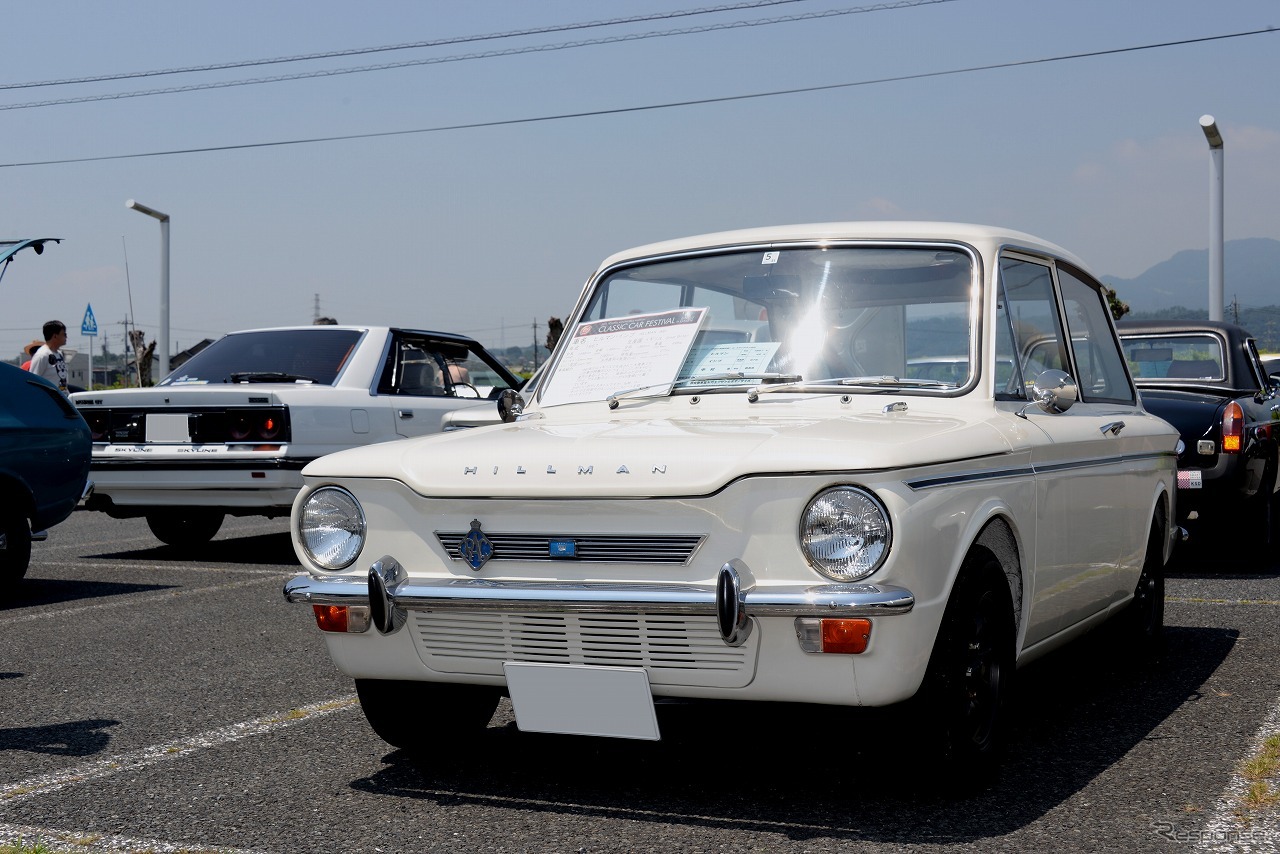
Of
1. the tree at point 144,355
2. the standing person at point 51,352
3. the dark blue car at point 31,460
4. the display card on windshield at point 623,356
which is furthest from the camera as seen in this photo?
the tree at point 144,355

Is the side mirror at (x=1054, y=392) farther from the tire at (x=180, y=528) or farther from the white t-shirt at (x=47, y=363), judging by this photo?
the white t-shirt at (x=47, y=363)

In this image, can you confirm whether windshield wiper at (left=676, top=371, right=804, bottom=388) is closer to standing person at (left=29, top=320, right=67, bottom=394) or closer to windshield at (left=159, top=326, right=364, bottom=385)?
windshield at (left=159, top=326, right=364, bottom=385)

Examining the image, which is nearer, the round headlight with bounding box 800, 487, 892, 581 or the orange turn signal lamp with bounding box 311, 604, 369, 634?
the round headlight with bounding box 800, 487, 892, 581


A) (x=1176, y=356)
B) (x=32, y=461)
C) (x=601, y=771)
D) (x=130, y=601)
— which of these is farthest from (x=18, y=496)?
(x=1176, y=356)

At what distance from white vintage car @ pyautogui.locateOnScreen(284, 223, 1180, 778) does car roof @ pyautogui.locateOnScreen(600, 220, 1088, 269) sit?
0.04 feet

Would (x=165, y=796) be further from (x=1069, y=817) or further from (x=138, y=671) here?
Answer: (x=1069, y=817)

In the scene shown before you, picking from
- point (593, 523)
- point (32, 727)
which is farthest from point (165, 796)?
point (593, 523)

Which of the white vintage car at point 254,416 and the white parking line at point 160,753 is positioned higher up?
the white vintage car at point 254,416

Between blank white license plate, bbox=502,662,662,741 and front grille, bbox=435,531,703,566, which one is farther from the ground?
front grille, bbox=435,531,703,566

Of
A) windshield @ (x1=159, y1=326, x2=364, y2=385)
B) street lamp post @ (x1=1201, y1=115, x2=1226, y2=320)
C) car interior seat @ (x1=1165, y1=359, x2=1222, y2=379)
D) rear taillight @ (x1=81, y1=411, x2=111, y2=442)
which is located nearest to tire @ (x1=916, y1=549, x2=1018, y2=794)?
car interior seat @ (x1=1165, y1=359, x2=1222, y2=379)

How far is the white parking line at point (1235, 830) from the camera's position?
3355mm

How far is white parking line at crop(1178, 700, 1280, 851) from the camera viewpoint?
3.36m

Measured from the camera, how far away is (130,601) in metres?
7.80

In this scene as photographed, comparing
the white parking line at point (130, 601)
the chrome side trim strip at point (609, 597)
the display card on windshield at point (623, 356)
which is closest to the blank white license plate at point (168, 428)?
the white parking line at point (130, 601)
